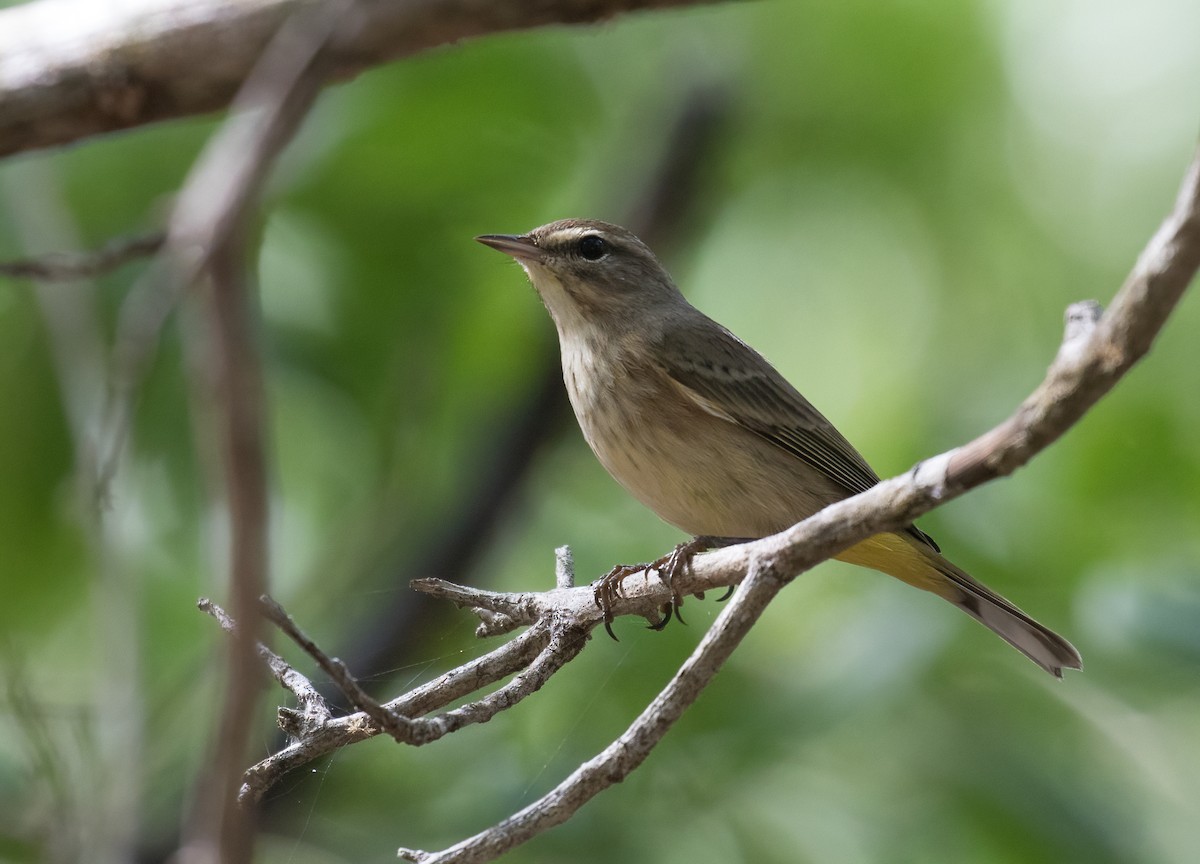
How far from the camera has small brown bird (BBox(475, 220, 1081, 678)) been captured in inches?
185

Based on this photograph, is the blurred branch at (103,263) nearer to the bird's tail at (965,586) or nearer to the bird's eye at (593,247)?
the bird's tail at (965,586)

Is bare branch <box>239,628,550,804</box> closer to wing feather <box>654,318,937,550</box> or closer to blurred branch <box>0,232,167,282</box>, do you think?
blurred branch <box>0,232,167,282</box>

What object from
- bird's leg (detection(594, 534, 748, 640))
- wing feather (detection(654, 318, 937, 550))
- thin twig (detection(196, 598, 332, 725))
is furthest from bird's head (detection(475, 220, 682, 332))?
thin twig (detection(196, 598, 332, 725))

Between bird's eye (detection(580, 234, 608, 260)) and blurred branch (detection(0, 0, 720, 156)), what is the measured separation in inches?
56.9

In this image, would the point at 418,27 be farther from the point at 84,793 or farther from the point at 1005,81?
the point at 1005,81

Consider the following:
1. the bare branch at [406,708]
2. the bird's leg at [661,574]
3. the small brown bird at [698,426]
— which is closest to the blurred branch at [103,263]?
the bare branch at [406,708]

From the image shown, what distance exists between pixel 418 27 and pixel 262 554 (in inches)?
128

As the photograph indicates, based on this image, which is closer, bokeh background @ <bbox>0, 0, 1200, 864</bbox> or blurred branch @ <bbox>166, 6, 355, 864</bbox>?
blurred branch @ <bbox>166, 6, 355, 864</bbox>

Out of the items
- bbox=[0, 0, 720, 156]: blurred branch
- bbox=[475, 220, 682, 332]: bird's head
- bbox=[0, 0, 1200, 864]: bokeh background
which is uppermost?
bbox=[0, 0, 720, 156]: blurred branch

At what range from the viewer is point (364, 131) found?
7211 millimetres

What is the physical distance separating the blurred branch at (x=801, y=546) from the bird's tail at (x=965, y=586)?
3.58ft

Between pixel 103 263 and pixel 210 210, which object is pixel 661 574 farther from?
pixel 210 210

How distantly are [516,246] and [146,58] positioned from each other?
1628 millimetres

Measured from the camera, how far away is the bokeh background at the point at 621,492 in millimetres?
5359
